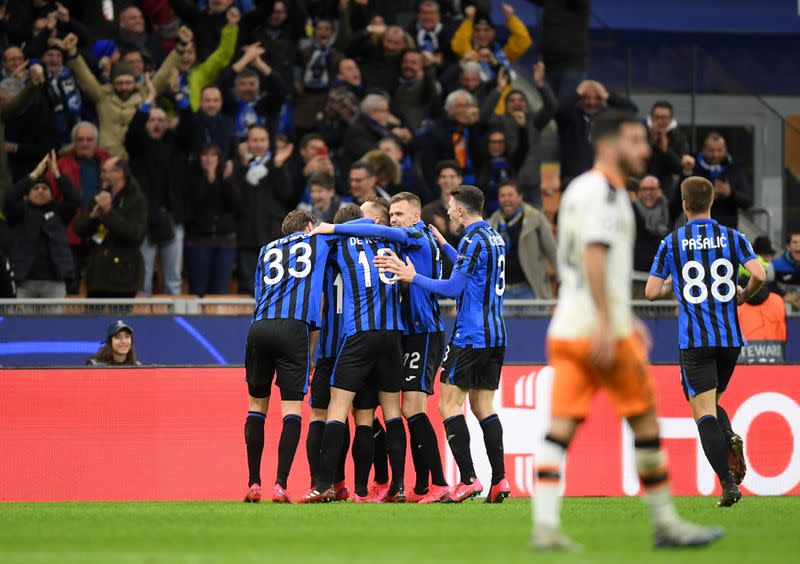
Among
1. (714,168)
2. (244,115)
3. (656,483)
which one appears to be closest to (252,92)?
(244,115)

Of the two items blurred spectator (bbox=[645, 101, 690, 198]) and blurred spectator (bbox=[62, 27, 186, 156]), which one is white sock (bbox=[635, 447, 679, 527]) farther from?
blurred spectator (bbox=[645, 101, 690, 198])

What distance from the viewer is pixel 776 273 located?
16375 mm

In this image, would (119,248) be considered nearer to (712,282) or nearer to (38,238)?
(38,238)

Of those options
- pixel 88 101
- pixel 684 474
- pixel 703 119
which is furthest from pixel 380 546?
pixel 703 119

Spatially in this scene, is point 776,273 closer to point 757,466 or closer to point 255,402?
point 757,466

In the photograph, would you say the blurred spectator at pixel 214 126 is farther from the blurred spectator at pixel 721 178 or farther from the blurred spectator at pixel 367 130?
the blurred spectator at pixel 721 178

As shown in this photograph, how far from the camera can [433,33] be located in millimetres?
18125

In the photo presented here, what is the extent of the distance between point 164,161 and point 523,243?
399cm

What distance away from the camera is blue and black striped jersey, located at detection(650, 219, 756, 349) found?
995 centimetres

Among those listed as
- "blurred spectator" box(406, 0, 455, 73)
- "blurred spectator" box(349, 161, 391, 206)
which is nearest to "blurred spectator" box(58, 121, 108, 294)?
"blurred spectator" box(349, 161, 391, 206)

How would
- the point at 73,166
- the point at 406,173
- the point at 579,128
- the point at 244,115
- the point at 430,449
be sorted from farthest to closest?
the point at 579,128 < the point at 244,115 < the point at 406,173 < the point at 73,166 < the point at 430,449

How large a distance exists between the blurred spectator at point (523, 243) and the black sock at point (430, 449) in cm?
456

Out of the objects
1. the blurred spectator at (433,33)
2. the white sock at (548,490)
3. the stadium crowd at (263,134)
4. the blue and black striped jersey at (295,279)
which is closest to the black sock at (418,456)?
the blue and black striped jersey at (295,279)

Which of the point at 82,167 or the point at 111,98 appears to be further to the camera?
the point at 111,98
